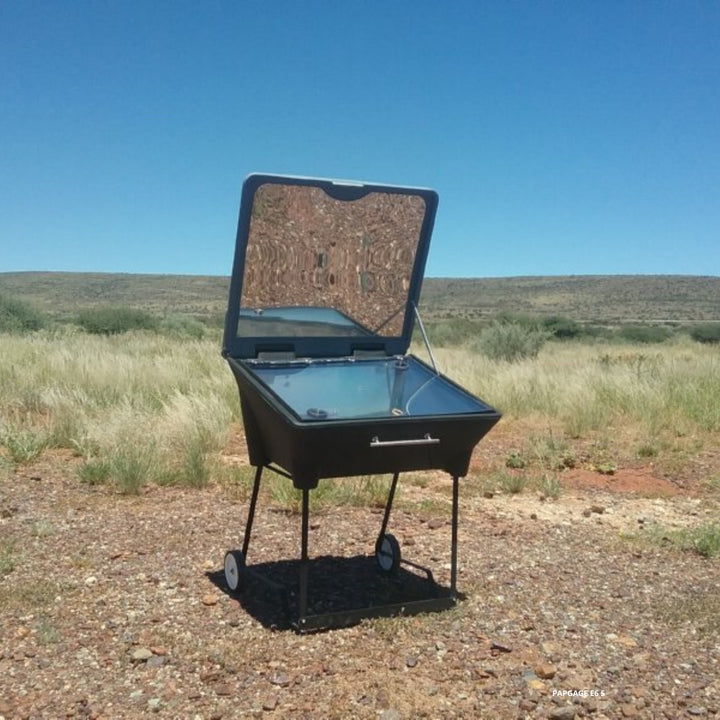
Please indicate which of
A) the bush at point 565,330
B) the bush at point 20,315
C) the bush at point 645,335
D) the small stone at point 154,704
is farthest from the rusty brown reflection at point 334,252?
the bush at point 645,335

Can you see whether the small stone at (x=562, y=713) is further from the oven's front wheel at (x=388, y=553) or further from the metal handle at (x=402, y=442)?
the oven's front wheel at (x=388, y=553)

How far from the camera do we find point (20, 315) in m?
23.3

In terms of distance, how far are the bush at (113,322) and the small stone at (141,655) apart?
2142 cm

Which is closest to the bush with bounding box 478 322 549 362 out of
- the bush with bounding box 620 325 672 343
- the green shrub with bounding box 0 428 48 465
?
the green shrub with bounding box 0 428 48 465

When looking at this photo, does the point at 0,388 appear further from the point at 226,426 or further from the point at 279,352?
the point at 279,352

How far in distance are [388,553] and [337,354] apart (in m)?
1.23

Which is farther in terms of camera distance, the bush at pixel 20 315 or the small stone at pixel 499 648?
the bush at pixel 20 315

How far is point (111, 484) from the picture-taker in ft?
22.6

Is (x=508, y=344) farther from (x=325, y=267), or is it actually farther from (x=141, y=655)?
(x=141, y=655)

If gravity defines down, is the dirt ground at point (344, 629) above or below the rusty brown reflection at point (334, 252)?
below

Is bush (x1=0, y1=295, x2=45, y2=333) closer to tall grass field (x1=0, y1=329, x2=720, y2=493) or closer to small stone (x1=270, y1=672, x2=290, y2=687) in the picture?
tall grass field (x1=0, y1=329, x2=720, y2=493)

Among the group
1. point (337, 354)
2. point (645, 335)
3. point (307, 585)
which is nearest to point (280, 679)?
point (307, 585)

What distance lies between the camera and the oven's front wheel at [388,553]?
509cm

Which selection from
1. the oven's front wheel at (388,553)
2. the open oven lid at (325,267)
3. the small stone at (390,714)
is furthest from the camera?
the oven's front wheel at (388,553)
